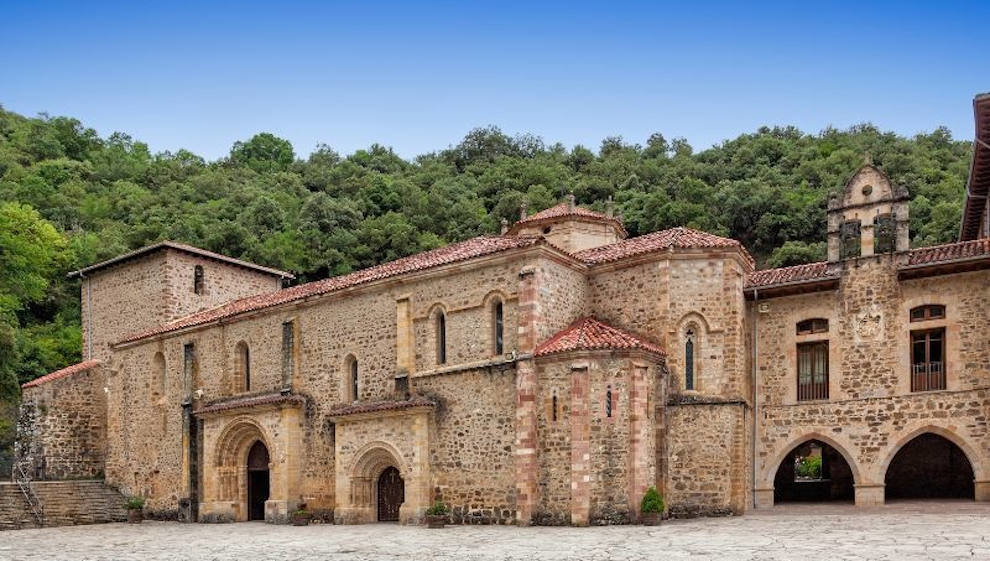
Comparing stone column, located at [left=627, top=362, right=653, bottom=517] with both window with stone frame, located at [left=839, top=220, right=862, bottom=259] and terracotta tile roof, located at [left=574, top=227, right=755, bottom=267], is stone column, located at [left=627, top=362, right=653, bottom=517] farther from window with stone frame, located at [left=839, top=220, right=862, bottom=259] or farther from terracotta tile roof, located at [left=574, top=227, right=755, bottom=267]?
window with stone frame, located at [left=839, top=220, right=862, bottom=259]

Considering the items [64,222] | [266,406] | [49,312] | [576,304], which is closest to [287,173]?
[64,222]

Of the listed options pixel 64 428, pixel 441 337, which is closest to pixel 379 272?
pixel 441 337

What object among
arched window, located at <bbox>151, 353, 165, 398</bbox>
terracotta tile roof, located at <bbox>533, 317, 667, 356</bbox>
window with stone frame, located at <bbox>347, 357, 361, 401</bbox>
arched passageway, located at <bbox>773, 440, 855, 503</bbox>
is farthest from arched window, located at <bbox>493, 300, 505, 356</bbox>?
arched window, located at <bbox>151, 353, 165, 398</bbox>

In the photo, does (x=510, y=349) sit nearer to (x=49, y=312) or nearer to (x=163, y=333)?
(x=163, y=333)

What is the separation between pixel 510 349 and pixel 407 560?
307 inches

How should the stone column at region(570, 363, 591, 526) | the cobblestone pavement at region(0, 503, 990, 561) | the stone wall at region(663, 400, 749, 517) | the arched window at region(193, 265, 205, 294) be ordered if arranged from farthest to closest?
the arched window at region(193, 265, 205, 294) → the stone wall at region(663, 400, 749, 517) → the stone column at region(570, 363, 591, 526) → the cobblestone pavement at region(0, 503, 990, 561)

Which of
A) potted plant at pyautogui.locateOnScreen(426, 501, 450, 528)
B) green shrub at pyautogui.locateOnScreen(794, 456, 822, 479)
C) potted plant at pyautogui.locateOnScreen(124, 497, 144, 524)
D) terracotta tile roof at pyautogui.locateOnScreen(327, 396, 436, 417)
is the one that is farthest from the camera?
green shrub at pyautogui.locateOnScreen(794, 456, 822, 479)

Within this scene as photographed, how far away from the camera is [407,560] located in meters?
15.8

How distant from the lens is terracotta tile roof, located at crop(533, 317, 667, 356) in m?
21.2

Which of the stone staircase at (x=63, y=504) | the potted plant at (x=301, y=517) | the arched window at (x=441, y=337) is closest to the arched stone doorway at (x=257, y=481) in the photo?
the potted plant at (x=301, y=517)

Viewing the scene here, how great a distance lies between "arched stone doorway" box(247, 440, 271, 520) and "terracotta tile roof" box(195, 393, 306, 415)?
1.52m

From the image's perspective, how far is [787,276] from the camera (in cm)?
2483

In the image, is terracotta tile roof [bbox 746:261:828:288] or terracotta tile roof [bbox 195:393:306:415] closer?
terracotta tile roof [bbox 746:261:828:288]

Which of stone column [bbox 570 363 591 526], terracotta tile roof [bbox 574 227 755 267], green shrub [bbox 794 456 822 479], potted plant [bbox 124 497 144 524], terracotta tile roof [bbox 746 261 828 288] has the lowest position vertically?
green shrub [bbox 794 456 822 479]
